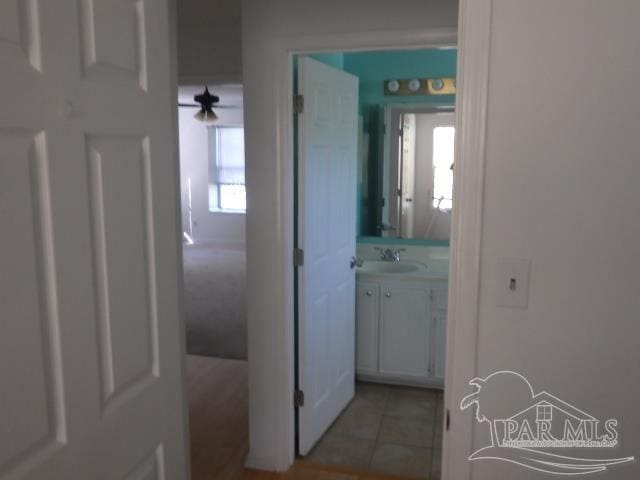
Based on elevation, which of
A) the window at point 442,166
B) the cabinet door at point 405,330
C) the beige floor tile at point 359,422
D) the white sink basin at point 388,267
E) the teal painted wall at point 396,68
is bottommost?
the beige floor tile at point 359,422

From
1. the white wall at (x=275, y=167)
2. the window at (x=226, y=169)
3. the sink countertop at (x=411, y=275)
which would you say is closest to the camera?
the white wall at (x=275, y=167)

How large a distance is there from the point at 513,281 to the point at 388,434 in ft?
6.77

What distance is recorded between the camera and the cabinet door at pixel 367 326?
11.8 ft

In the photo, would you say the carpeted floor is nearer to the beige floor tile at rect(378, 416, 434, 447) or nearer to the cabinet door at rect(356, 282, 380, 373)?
the cabinet door at rect(356, 282, 380, 373)

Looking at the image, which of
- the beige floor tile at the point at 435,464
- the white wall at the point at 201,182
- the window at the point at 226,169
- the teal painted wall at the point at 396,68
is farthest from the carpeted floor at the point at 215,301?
the teal painted wall at the point at 396,68

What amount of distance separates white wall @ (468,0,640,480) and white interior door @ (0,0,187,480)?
812 mm

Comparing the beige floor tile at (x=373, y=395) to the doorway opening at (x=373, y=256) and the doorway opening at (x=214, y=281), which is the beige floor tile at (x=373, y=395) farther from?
the doorway opening at (x=214, y=281)

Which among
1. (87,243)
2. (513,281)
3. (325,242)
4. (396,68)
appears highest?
(396,68)

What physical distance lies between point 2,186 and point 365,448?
101 inches

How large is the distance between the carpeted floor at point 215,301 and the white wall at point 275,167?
64.7 inches

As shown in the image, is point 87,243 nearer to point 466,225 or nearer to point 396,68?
point 466,225

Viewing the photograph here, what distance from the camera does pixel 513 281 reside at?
1.34m

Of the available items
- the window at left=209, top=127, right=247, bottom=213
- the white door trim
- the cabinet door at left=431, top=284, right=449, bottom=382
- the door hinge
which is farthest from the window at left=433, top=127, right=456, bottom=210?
the window at left=209, top=127, right=247, bottom=213

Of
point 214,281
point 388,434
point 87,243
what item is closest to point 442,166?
point 388,434
